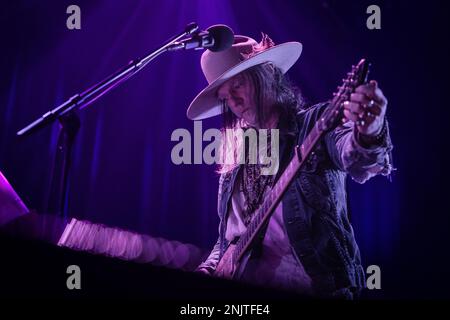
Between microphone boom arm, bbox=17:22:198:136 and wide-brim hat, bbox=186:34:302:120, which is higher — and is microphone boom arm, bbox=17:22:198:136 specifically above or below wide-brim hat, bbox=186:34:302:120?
below

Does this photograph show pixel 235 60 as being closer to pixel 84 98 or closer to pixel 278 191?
pixel 278 191

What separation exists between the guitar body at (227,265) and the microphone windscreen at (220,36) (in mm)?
842

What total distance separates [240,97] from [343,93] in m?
0.85

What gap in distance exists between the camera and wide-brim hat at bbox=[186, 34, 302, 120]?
208 centimetres

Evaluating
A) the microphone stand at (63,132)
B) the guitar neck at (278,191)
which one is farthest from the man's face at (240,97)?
the microphone stand at (63,132)

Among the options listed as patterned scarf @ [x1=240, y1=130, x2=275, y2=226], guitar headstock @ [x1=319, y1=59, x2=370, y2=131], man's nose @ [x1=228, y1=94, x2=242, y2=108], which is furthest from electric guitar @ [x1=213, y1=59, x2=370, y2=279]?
man's nose @ [x1=228, y1=94, x2=242, y2=108]

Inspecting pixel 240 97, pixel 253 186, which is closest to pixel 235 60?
pixel 240 97

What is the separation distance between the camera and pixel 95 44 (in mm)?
2840

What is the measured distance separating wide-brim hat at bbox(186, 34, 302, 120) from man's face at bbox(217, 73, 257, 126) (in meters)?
0.04

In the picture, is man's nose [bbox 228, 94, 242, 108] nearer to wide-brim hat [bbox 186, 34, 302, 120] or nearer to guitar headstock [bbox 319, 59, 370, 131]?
wide-brim hat [bbox 186, 34, 302, 120]

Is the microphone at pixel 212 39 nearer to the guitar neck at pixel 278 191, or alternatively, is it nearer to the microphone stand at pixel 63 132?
the microphone stand at pixel 63 132

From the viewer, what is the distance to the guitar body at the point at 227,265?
6.21ft

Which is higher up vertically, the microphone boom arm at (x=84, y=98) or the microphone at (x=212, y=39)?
the microphone at (x=212, y=39)

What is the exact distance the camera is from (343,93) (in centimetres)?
138
